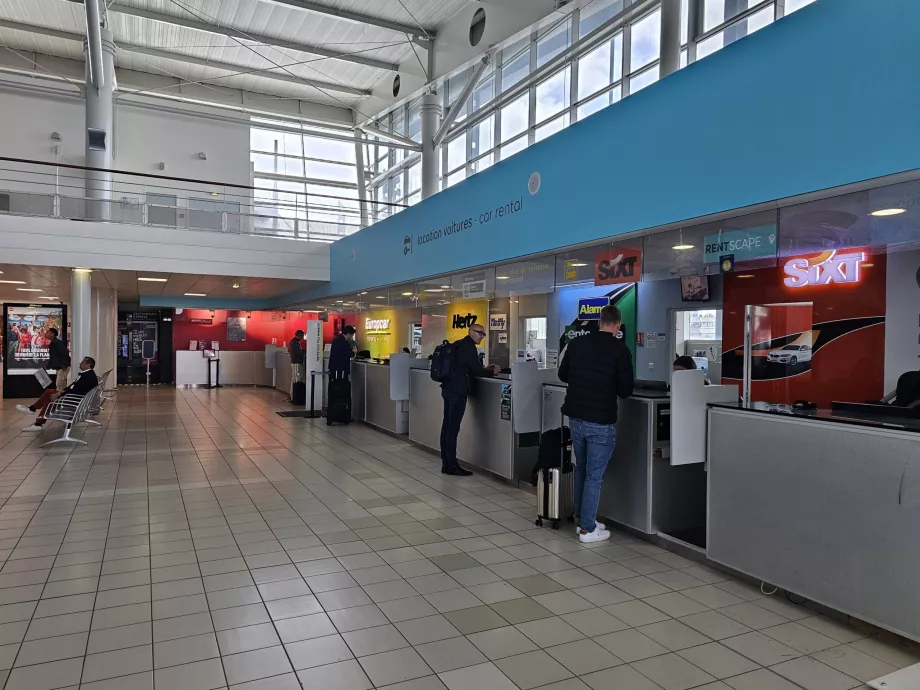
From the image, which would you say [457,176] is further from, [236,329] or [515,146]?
[236,329]

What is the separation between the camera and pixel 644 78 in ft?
33.4

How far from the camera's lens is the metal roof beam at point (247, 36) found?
14.2 metres

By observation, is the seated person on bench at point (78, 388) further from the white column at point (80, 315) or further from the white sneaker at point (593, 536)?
the white sneaker at point (593, 536)

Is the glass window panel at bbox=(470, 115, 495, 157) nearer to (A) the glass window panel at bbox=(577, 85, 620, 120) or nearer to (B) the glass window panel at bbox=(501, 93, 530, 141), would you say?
(B) the glass window panel at bbox=(501, 93, 530, 141)

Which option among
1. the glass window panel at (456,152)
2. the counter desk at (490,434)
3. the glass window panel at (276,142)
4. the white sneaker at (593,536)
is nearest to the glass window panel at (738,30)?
the counter desk at (490,434)

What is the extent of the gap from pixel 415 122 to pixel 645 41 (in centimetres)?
989

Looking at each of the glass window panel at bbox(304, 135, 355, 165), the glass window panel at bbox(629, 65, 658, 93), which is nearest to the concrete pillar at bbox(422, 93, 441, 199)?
the glass window panel at bbox(629, 65, 658, 93)

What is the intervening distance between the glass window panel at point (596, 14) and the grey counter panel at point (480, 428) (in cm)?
734

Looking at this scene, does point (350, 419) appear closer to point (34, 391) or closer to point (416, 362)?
point (416, 362)

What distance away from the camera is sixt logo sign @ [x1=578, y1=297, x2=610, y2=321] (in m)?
9.69

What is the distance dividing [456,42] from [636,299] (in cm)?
785

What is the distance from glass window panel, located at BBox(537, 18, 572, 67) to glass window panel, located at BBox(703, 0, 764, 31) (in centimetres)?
317

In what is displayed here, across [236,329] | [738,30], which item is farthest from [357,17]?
[236,329]

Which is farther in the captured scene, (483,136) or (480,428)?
(483,136)
